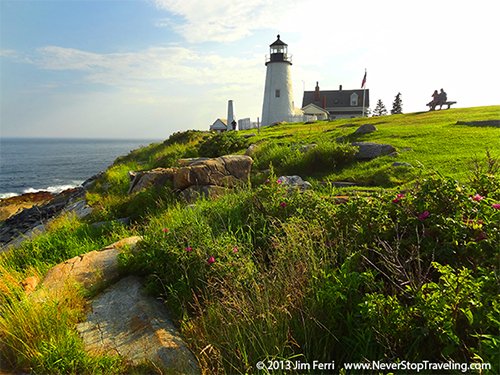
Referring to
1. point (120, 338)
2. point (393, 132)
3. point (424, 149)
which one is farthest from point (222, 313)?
point (393, 132)

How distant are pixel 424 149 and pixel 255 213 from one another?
884cm

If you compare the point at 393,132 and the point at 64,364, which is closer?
the point at 64,364

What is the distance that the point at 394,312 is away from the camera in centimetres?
260

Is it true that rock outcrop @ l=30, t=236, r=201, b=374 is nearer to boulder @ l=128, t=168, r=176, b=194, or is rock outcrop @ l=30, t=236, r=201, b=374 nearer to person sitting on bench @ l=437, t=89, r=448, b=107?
boulder @ l=128, t=168, r=176, b=194

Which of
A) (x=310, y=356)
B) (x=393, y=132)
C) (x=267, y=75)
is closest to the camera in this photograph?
(x=310, y=356)

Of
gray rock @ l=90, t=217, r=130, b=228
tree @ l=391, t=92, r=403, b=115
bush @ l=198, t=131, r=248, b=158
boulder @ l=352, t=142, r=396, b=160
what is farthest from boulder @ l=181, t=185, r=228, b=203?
tree @ l=391, t=92, r=403, b=115

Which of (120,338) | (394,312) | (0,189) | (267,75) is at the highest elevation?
(267,75)

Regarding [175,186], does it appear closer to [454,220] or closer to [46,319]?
[46,319]

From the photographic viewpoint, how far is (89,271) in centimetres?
505

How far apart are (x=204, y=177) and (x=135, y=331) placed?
587 centimetres

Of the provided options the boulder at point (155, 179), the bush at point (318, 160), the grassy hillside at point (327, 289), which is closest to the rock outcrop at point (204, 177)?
the boulder at point (155, 179)

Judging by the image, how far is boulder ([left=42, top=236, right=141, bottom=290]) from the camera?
4.76 meters

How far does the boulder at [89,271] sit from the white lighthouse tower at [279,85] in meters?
44.3

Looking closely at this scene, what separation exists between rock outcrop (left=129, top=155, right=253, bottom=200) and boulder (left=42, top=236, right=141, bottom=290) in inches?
135
